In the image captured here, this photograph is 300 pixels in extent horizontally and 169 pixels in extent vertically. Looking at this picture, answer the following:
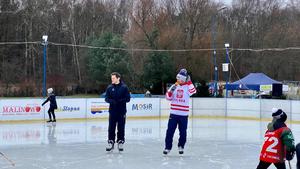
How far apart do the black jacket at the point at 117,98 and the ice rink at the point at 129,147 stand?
884 mm

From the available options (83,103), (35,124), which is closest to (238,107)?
(83,103)

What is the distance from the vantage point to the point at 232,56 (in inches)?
2009

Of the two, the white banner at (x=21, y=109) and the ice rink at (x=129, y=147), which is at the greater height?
the white banner at (x=21, y=109)

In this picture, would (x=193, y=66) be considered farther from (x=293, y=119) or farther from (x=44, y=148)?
(x=44, y=148)

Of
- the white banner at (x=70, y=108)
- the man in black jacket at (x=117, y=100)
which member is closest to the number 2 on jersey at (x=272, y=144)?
the man in black jacket at (x=117, y=100)

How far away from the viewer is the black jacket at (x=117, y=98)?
9586 mm

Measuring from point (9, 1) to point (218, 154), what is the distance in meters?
42.4

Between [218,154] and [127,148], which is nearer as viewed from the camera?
[218,154]

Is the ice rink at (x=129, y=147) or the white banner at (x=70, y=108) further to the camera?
the white banner at (x=70, y=108)

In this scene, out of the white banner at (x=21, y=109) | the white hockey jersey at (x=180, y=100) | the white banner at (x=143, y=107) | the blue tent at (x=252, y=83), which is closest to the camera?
the white hockey jersey at (x=180, y=100)

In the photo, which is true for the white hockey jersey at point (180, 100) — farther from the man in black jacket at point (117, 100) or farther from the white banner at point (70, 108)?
Result: the white banner at point (70, 108)

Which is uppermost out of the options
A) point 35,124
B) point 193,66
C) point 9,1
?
point 9,1

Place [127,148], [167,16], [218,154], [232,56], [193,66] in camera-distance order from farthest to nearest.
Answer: [232,56] → [167,16] → [193,66] → [127,148] → [218,154]

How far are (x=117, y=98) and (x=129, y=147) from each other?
2044 millimetres
